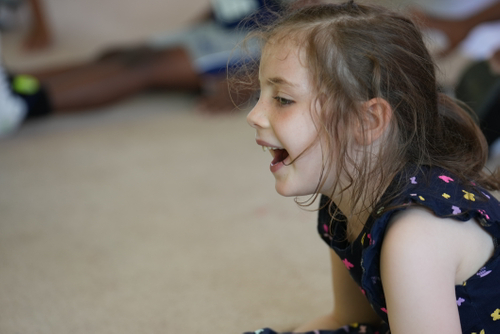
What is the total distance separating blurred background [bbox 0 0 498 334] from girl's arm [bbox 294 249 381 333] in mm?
120

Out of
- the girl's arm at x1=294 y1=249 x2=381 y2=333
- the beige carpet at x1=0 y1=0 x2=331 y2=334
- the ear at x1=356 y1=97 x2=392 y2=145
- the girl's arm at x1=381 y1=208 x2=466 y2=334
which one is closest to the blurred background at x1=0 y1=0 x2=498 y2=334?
the beige carpet at x1=0 y1=0 x2=331 y2=334

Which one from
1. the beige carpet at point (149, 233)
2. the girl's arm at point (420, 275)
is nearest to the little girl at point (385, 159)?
the girl's arm at point (420, 275)

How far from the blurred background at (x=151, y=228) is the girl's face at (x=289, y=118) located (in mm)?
231

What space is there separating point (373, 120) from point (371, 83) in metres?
0.04

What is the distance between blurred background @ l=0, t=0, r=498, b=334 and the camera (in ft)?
3.18

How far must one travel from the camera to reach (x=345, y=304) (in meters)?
0.81

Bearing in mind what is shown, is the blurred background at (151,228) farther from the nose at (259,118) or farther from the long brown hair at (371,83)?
the nose at (259,118)

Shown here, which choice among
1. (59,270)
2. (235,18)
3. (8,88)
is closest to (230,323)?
(59,270)

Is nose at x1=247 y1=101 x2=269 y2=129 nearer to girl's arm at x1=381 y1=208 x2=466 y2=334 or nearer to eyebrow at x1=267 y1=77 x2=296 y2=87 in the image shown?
eyebrow at x1=267 y1=77 x2=296 y2=87

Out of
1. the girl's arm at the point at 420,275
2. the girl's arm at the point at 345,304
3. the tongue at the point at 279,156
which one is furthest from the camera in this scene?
the girl's arm at the point at 345,304

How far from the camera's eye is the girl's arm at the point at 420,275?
0.53 metres

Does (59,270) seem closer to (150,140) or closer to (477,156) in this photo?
(150,140)

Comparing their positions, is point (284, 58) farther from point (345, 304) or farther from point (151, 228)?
point (151, 228)

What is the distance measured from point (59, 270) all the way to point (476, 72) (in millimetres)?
1107
